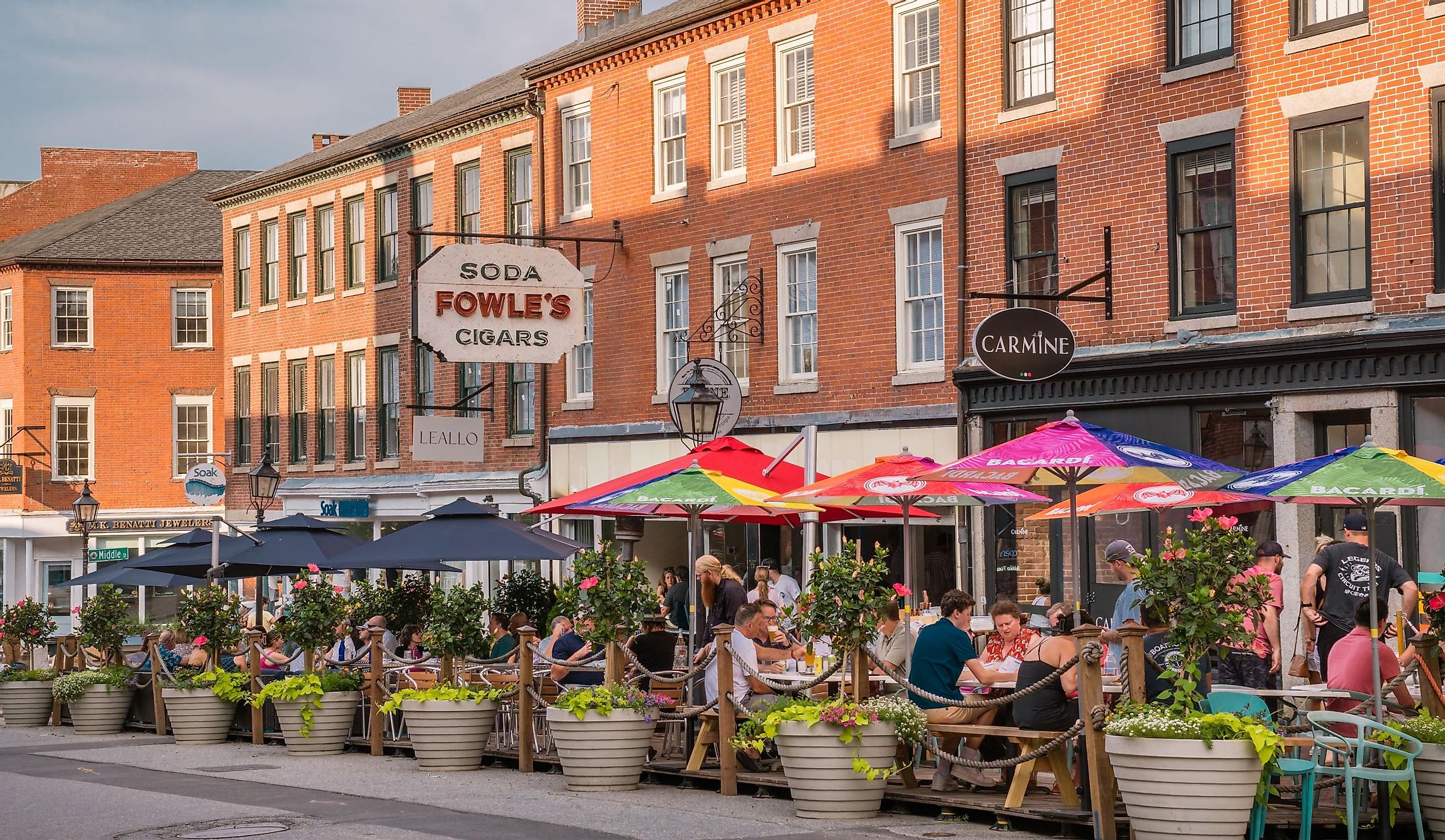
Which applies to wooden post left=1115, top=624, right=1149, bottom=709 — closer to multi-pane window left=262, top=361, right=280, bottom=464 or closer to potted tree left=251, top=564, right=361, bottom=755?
potted tree left=251, top=564, right=361, bottom=755

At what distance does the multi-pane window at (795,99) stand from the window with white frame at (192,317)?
2866 cm

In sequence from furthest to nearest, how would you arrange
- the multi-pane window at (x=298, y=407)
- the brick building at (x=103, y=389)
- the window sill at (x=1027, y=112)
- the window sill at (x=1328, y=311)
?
the brick building at (x=103, y=389)
the multi-pane window at (x=298, y=407)
the window sill at (x=1027, y=112)
the window sill at (x=1328, y=311)

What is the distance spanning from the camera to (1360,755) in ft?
35.9

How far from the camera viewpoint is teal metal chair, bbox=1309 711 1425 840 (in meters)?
10.8

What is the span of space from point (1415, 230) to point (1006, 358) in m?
4.22

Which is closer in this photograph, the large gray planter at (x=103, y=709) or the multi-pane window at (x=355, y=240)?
the large gray planter at (x=103, y=709)

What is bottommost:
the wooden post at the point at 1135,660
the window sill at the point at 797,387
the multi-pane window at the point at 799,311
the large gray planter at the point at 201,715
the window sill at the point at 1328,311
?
the large gray planter at the point at 201,715

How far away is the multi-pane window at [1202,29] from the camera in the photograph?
67.5 ft

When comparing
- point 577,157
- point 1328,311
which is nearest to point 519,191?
point 577,157

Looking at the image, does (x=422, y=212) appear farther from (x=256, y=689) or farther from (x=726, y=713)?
(x=726, y=713)

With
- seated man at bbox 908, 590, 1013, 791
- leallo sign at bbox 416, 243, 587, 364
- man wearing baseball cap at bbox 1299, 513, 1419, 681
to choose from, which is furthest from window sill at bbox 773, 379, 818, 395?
seated man at bbox 908, 590, 1013, 791

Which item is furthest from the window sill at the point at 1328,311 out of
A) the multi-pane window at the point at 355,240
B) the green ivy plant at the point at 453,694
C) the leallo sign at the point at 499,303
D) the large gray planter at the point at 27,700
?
the multi-pane window at the point at 355,240

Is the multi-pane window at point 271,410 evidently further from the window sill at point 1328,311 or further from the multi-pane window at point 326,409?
the window sill at point 1328,311

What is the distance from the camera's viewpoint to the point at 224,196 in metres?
43.6
